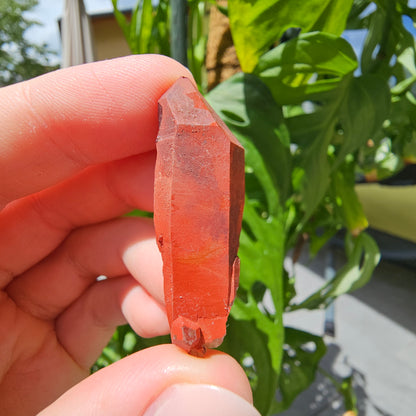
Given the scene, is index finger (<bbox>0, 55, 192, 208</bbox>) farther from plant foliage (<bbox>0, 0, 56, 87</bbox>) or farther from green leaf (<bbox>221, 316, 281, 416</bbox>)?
plant foliage (<bbox>0, 0, 56, 87</bbox>)

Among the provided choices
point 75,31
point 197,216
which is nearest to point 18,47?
point 75,31

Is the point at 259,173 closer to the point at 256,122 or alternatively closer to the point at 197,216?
the point at 256,122

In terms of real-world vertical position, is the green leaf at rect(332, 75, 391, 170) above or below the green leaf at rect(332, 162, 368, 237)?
above

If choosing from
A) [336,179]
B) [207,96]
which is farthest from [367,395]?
[207,96]

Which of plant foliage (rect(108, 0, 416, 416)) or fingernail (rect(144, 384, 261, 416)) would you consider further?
plant foliage (rect(108, 0, 416, 416))

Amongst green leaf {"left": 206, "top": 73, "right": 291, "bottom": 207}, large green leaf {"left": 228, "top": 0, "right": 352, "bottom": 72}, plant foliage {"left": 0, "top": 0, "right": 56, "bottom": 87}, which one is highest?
large green leaf {"left": 228, "top": 0, "right": 352, "bottom": 72}

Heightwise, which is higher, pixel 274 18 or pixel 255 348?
pixel 274 18

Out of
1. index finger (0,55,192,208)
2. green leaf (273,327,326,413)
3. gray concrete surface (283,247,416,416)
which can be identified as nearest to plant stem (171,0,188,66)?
index finger (0,55,192,208)
